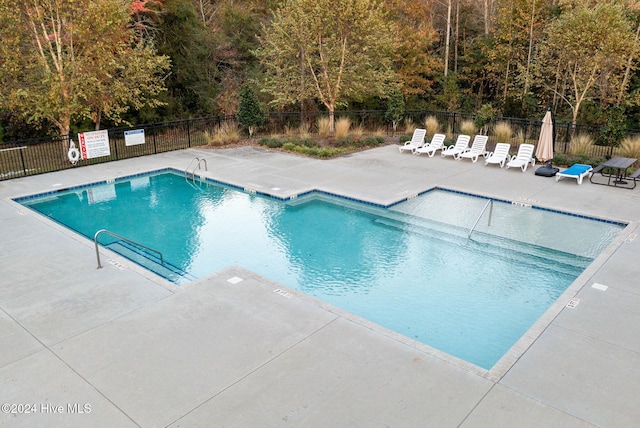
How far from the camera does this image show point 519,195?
10789mm

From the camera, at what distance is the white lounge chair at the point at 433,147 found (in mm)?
15054

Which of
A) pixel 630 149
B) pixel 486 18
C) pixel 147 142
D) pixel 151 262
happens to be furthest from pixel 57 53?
pixel 486 18

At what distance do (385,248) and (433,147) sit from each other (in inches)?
305

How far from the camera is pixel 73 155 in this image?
13445mm

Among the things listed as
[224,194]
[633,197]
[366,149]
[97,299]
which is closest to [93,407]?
[97,299]

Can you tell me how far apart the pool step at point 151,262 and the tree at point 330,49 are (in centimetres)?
1065

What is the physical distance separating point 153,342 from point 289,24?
1434cm

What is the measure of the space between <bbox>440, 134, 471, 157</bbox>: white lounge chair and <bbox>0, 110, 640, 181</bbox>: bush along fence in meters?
1.45

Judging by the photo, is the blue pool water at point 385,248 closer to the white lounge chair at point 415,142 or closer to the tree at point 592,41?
the white lounge chair at point 415,142

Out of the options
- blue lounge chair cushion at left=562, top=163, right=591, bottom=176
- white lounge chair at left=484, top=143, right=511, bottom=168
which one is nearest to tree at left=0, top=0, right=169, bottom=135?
white lounge chair at left=484, top=143, right=511, bottom=168

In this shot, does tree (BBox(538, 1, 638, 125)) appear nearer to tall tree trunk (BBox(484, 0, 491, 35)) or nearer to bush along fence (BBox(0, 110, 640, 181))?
bush along fence (BBox(0, 110, 640, 181))

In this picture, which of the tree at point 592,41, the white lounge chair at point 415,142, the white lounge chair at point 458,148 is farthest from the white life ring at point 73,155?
the tree at point 592,41

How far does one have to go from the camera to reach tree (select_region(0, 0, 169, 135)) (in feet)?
41.8

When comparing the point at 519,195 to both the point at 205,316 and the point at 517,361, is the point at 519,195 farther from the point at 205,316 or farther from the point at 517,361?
the point at 205,316
